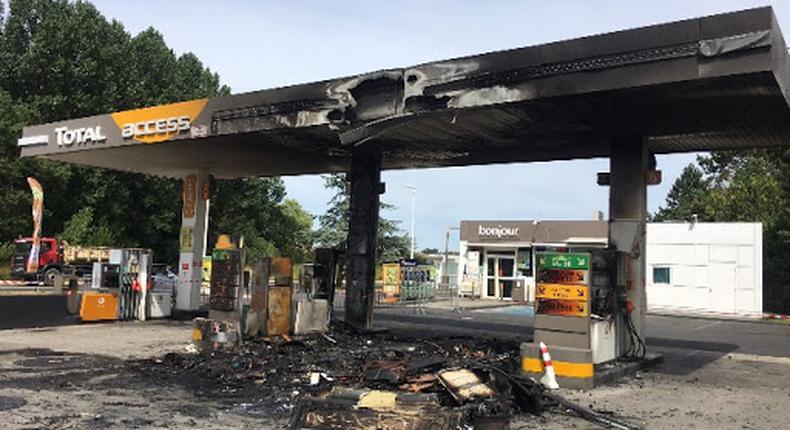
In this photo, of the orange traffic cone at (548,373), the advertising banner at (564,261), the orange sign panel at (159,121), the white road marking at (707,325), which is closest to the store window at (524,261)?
the white road marking at (707,325)

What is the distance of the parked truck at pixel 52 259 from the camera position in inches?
1282

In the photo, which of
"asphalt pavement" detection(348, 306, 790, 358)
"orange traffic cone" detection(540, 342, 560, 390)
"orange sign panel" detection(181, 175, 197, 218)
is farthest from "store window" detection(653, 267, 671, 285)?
"orange traffic cone" detection(540, 342, 560, 390)

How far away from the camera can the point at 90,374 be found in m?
10.4

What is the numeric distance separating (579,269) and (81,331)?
1205cm

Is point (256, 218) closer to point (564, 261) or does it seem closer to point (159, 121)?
point (159, 121)

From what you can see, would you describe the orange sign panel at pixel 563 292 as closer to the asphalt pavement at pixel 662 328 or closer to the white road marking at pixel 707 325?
the asphalt pavement at pixel 662 328

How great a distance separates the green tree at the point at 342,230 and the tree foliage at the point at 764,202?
66.3ft

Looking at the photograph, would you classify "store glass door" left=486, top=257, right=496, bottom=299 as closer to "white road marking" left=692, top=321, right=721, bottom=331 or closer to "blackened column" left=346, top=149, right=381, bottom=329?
"white road marking" left=692, top=321, right=721, bottom=331

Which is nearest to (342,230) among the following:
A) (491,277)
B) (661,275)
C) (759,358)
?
(491,277)

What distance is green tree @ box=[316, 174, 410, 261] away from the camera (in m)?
43.3

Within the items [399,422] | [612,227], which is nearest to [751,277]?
[612,227]

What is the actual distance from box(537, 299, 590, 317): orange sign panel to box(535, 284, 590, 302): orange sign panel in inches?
2.7

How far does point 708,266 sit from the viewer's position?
105 ft

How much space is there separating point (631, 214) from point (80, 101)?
34696mm
